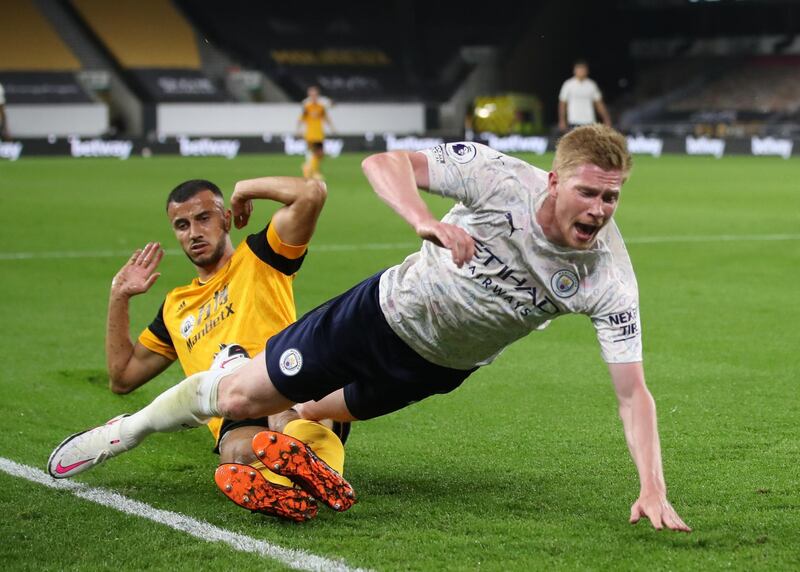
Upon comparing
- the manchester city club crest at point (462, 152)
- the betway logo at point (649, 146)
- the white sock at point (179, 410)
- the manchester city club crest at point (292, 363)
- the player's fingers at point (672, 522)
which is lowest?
the player's fingers at point (672, 522)

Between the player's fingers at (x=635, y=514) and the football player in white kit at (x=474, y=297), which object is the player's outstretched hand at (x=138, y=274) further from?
the player's fingers at (x=635, y=514)

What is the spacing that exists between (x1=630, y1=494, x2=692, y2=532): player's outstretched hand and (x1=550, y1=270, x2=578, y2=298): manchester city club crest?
722 millimetres

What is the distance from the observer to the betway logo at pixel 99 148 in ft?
118

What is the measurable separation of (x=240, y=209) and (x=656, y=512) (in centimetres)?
211

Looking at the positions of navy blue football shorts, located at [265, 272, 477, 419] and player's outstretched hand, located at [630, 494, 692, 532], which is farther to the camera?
navy blue football shorts, located at [265, 272, 477, 419]

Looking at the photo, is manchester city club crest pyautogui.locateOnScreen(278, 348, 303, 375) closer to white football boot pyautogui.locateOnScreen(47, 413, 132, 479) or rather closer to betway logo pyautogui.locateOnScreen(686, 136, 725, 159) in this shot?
white football boot pyautogui.locateOnScreen(47, 413, 132, 479)

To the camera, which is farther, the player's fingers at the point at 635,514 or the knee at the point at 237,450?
the knee at the point at 237,450

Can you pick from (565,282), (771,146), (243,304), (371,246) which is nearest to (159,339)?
(243,304)

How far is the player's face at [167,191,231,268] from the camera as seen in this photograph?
5.52 m

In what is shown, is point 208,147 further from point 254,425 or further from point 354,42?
point 254,425

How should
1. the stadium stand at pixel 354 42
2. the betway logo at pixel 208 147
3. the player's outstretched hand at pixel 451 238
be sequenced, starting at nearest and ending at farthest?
the player's outstretched hand at pixel 451 238, the betway logo at pixel 208 147, the stadium stand at pixel 354 42

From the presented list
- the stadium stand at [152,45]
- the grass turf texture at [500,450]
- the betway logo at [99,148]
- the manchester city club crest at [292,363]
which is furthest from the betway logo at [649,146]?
the manchester city club crest at [292,363]

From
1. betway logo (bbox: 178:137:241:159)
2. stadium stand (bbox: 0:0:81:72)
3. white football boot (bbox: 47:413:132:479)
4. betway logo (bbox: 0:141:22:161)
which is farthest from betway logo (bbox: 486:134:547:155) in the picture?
white football boot (bbox: 47:413:132:479)

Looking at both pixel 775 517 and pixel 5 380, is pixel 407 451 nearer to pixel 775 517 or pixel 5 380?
pixel 775 517
